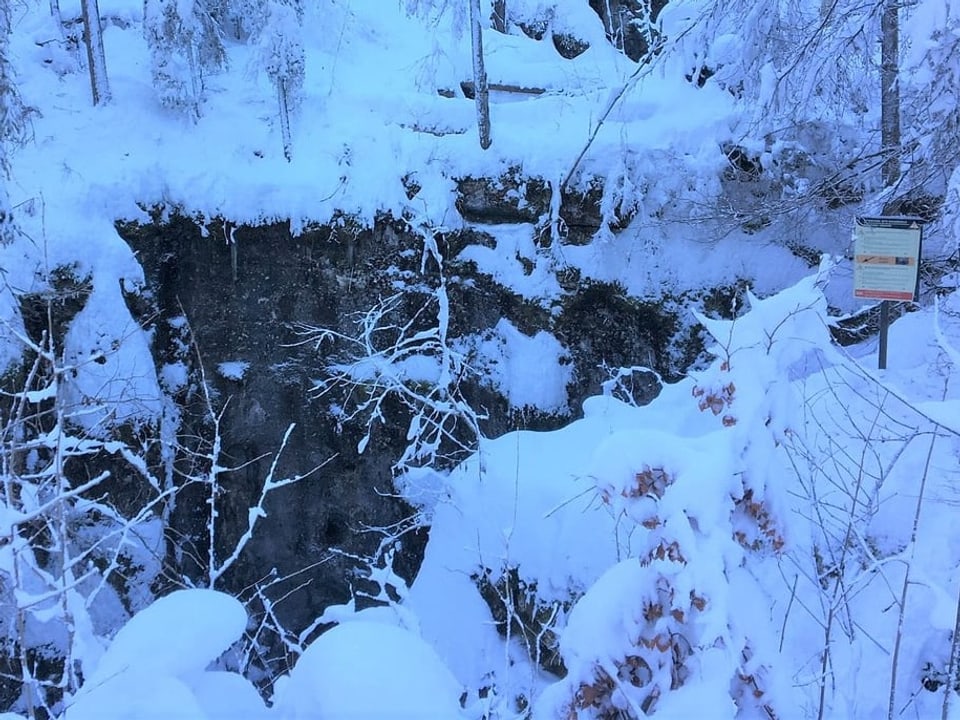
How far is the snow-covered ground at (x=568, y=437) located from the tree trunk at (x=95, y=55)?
306 millimetres

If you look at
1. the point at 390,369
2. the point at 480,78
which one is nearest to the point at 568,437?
the point at 390,369

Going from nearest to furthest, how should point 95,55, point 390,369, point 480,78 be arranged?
point 390,369, point 480,78, point 95,55

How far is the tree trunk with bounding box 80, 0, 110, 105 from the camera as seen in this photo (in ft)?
30.5

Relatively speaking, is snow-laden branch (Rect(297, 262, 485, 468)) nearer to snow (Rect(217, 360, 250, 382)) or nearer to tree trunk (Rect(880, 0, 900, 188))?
snow (Rect(217, 360, 250, 382))

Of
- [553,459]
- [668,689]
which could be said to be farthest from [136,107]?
[668,689]

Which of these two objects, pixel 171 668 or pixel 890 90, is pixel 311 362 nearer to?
pixel 171 668

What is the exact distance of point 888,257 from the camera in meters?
4.74

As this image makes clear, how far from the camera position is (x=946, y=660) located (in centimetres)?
347

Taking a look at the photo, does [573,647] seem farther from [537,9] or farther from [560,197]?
[537,9]

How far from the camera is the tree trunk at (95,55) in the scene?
9289mm

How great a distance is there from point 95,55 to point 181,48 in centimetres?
120

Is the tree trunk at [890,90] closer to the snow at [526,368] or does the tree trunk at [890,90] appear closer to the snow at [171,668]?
the snow at [526,368]

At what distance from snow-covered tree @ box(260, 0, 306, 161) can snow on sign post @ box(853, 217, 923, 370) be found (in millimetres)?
7316

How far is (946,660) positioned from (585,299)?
232 inches
